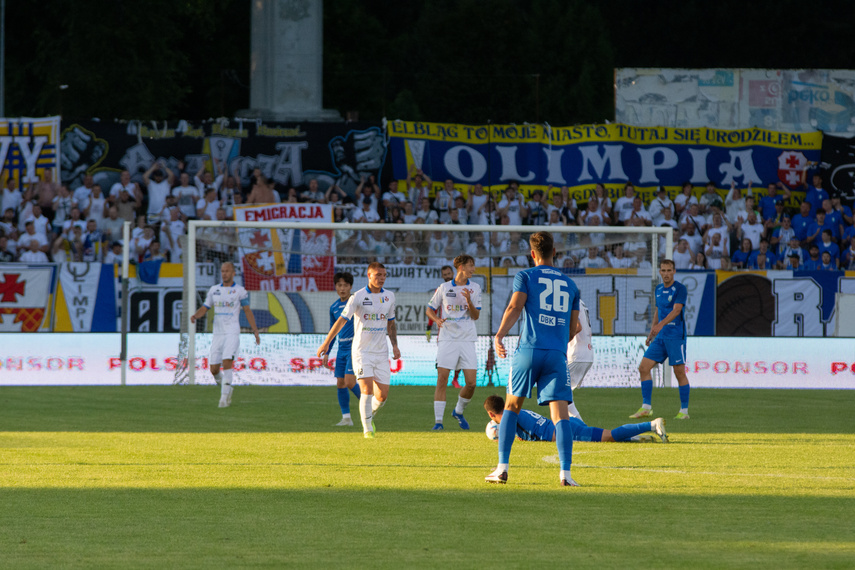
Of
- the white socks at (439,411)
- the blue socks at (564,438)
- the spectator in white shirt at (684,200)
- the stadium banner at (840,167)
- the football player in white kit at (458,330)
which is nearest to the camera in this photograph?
the blue socks at (564,438)

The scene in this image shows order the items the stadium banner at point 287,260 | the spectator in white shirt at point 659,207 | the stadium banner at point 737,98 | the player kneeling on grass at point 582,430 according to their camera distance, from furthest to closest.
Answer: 1. the stadium banner at point 737,98
2. the spectator in white shirt at point 659,207
3. the stadium banner at point 287,260
4. the player kneeling on grass at point 582,430

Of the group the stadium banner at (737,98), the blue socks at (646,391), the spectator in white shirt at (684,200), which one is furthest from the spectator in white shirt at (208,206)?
the blue socks at (646,391)

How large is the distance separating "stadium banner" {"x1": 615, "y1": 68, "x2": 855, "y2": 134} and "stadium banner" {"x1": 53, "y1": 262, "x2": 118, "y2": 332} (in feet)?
46.4

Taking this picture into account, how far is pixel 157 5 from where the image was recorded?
3456 centimetres

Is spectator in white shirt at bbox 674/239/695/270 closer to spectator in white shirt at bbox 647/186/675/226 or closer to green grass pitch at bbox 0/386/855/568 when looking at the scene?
spectator in white shirt at bbox 647/186/675/226

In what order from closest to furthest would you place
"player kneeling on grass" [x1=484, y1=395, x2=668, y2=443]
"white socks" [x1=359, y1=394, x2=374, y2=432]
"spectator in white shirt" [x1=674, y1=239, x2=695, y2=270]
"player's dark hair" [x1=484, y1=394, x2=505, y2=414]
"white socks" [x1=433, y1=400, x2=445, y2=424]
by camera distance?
"player's dark hair" [x1=484, y1=394, x2=505, y2=414], "player kneeling on grass" [x1=484, y1=395, x2=668, y2=443], "white socks" [x1=359, y1=394, x2=374, y2=432], "white socks" [x1=433, y1=400, x2=445, y2=424], "spectator in white shirt" [x1=674, y1=239, x2=695, y2=270]

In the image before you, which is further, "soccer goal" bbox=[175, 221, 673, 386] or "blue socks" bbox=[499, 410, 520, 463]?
"soccer goal" bbox=[175, 221, 673, 386]

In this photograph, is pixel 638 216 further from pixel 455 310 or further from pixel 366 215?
pixel 455 310

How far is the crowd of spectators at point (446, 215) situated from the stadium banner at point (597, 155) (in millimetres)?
641

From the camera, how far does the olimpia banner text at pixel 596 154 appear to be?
2812 cm

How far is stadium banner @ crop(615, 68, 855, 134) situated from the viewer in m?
31.1

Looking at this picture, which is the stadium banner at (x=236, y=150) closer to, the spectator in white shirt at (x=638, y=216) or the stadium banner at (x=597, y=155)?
the stadium banner at (x=597, y=155)

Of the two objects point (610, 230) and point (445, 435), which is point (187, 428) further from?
point (610, 230)

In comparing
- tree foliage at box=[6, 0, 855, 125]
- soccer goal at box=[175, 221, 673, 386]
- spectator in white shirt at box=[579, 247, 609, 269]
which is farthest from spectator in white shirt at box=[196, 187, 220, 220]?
spectator in white shirt at box=[579, 247, 609, 269]
